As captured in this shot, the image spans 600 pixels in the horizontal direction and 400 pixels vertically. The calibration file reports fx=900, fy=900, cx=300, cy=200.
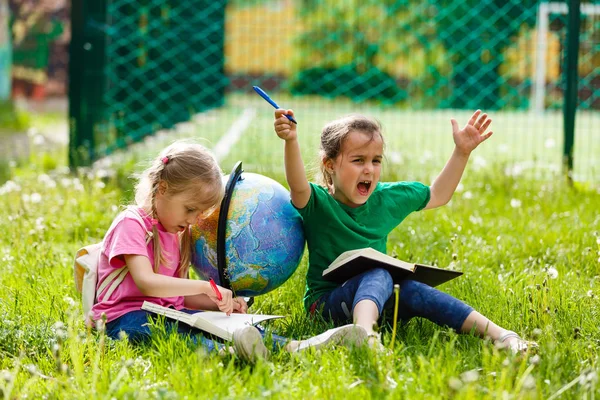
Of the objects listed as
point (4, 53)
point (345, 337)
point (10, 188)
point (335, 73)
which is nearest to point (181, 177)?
point (345, 337)

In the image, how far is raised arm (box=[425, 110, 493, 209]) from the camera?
4.25m

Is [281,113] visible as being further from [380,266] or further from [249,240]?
[380,266]

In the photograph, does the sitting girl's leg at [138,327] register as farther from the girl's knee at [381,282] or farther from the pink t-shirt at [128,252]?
the girl's knee at [381,282]

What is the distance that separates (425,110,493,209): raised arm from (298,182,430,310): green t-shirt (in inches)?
5.4

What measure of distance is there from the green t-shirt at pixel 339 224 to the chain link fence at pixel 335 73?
2.18 meters

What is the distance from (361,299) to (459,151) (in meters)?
1.01

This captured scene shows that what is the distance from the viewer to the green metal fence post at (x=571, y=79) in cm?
735

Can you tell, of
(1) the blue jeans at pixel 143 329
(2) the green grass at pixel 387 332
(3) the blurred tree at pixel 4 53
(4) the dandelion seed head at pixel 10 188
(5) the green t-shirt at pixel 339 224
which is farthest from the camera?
(3) the blurred tree at pixel 4 53

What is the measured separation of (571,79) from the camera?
745 centimetres

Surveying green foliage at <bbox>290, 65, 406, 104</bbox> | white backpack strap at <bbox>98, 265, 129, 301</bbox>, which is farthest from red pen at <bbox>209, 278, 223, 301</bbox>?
green foliage at <bbox>290, 65, 406, 104</bbox>

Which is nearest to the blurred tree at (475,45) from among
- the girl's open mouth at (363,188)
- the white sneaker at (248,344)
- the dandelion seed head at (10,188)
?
the dandelion seed head at (10,188)

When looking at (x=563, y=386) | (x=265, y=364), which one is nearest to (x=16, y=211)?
(x=265, y=364)

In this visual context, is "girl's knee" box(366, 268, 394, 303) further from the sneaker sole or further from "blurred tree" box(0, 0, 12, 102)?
"blurred tree" box(0, 0, 12, 102)

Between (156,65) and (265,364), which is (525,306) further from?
(156,65)
